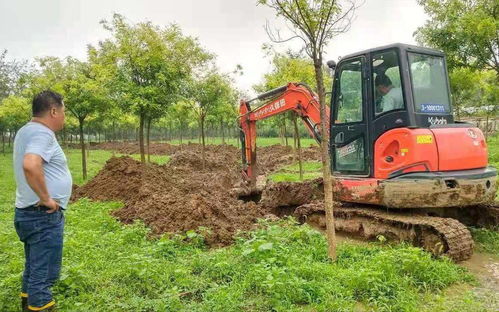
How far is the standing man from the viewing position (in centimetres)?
360

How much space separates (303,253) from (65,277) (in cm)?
293

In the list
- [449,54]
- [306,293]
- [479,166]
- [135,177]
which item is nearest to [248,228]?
[306,293]

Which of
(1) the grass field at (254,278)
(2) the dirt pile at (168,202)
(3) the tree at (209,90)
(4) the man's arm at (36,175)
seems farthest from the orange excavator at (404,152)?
(3) the tree at (209,90)

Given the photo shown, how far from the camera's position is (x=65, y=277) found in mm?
4410

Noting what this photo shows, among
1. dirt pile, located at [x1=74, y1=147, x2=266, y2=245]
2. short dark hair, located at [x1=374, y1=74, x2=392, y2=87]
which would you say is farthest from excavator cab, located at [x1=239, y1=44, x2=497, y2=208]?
dirt pile, located at [x1=74, y1=147, x2=266, y2=245]

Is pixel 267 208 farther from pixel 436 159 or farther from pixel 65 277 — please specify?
pixel 65 277

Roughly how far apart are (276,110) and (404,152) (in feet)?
12.7

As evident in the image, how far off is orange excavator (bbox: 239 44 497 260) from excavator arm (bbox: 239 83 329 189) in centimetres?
125

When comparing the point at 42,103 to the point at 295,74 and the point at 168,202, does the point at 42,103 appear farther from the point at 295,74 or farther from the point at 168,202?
the point at 295,74

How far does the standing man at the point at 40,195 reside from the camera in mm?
3596

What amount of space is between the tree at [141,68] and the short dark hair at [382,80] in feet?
26.4

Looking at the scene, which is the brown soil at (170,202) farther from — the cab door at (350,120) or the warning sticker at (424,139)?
the warning sticker at (424,139)

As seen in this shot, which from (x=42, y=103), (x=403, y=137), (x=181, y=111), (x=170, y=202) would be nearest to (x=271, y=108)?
(x=170, y=202)

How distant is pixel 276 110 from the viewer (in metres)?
9.34
